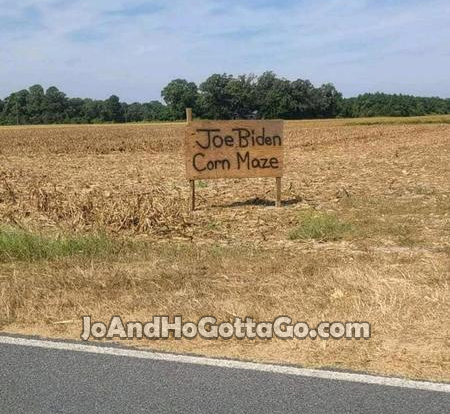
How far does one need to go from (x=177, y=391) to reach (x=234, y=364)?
530 mm

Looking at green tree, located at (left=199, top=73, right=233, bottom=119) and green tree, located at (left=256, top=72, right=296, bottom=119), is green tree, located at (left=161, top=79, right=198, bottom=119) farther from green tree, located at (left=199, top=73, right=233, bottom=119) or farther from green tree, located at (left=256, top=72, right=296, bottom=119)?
green tree, located at (left=256, top=72, right=296, bottom=119)

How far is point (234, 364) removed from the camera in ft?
13.7

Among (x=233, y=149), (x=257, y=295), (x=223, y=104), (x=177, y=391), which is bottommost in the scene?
(x=177, y=391)

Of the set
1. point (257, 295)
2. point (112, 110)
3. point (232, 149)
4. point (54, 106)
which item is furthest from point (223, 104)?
point (257, 295)

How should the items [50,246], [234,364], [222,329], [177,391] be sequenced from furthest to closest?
[50,246] < [222,329] < [234,364] < [177,391]

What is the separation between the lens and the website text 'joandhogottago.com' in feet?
15.3

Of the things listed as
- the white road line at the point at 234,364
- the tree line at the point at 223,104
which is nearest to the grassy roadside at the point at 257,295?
the white road line at the point at 234,364

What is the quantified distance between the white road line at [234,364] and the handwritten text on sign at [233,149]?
6.20m

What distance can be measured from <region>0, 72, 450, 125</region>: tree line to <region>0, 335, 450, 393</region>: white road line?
8248cm

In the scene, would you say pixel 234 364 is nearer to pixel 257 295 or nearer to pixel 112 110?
pixel 257 295

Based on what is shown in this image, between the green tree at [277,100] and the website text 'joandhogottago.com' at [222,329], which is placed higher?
the green tree at [277,100]

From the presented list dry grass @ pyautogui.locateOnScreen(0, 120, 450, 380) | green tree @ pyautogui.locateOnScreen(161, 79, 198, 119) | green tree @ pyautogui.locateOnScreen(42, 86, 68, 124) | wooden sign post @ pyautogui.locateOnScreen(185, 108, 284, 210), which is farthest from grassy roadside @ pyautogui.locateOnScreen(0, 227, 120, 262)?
green tree @ pyautogui.locateOnScreen(42, 86, 68, 124)

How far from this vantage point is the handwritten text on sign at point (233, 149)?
10539 millimetres

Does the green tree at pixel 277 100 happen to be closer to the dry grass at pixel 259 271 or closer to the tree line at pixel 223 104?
the tree line at pixel 223 104
